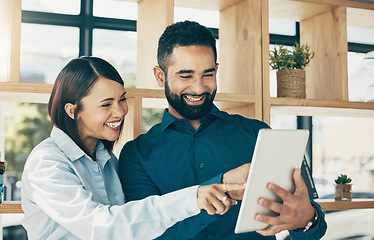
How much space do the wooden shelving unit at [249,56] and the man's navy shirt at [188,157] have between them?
7.8 inches

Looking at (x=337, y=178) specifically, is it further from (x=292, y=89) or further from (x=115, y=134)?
(x=115, y=134)

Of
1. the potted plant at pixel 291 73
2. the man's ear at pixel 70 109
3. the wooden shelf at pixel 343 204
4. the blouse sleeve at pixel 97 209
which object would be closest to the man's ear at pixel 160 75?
the man's ear at pixel 70 109

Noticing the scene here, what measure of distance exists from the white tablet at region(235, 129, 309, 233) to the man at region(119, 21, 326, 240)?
39 centimetres

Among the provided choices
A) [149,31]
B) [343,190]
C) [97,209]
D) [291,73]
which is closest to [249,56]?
[291,73]

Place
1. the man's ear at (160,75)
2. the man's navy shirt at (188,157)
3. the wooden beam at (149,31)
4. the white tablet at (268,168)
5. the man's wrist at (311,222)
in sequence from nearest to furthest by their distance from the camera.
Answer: the white tablet at (268,168), the man's wrist at (311,222), the man's navy shirt at (188,157), the man's ear at (160,75), the wooden beam at (149,31)

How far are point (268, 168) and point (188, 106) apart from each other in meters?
0.63

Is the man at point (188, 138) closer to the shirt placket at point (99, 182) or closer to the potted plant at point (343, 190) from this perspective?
the shirt placket at point (99, 182)

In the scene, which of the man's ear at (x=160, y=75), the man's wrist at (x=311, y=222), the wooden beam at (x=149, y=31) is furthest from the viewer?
the wooden beam at (x=149, y=31)

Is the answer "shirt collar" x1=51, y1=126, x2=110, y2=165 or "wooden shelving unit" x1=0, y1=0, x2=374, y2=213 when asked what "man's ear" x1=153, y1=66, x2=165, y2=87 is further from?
"shirt collar" x1=51, y1=126, x2=110, y2=165

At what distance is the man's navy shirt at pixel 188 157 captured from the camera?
1.73m

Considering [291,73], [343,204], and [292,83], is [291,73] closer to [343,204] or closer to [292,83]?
[292,83]

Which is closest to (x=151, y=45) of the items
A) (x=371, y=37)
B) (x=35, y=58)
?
(x=371, y=37)

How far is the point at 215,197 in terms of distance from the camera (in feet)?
4.15

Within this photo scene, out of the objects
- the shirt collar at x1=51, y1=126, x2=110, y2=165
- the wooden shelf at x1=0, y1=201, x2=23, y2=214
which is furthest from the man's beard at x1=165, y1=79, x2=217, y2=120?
the wooden shelf at x1=0, y1=201, x2=23, y2=214
